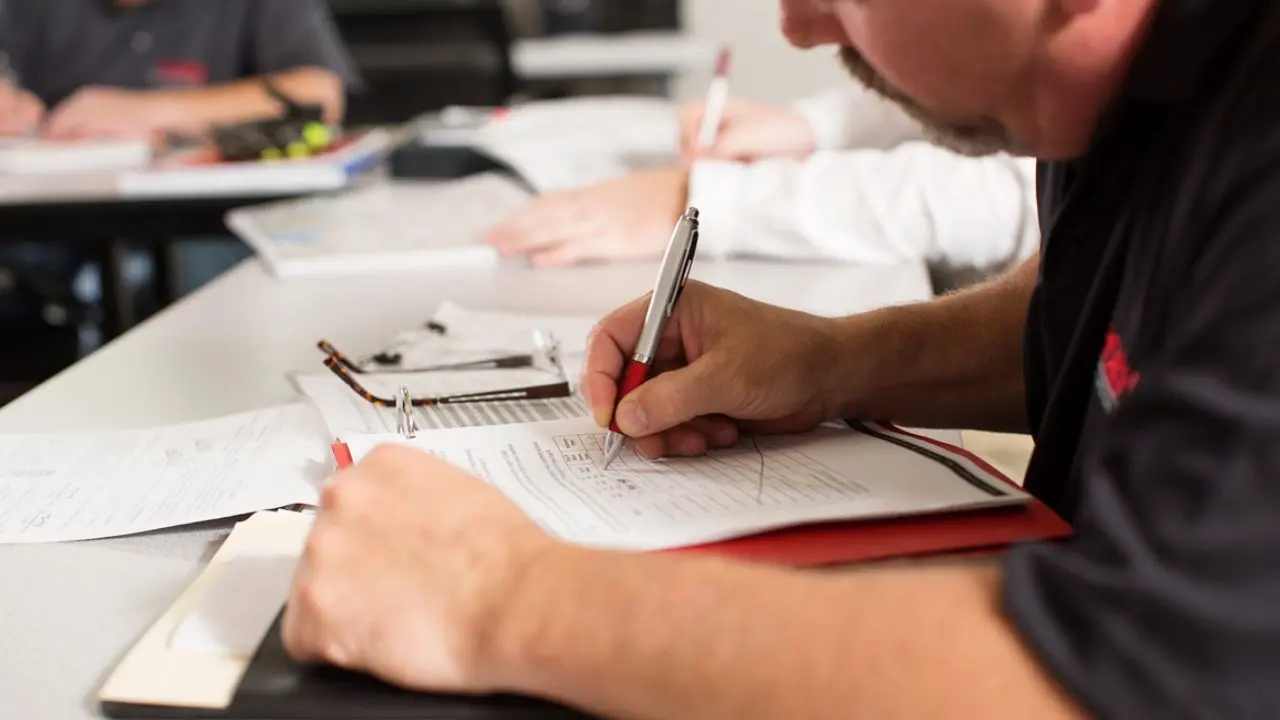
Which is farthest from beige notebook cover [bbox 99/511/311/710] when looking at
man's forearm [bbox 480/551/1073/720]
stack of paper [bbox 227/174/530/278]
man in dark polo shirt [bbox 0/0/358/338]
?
man in dark polo shirt [bbox 0/0/358/338]

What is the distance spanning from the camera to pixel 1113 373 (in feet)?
1.73

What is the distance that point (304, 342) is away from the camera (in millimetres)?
985

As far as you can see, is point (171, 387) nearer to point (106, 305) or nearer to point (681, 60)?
point (106, 305)

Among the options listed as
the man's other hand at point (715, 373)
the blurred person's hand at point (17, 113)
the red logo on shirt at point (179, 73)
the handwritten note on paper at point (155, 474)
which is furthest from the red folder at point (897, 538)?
the red logo on shirt at point (179, 73)

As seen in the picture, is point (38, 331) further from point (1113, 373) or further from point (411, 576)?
point (1113, 373)

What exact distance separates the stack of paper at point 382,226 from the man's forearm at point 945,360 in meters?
0.60

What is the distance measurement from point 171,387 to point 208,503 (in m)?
0.27

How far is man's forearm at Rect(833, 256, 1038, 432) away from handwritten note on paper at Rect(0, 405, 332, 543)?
34 cm

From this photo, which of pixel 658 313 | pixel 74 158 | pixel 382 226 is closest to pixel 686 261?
pixel 658 313

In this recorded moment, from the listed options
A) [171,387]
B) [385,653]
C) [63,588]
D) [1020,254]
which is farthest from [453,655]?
[1020,254]

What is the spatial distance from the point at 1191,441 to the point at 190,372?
767 mm

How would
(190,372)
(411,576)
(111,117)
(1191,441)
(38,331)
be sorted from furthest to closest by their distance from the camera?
(38,331)
(111,117)
(190,372)
(411,576)
(1191,441)

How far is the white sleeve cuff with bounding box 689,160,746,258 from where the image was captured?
1.20 meters

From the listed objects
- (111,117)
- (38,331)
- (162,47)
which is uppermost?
(162,47)
